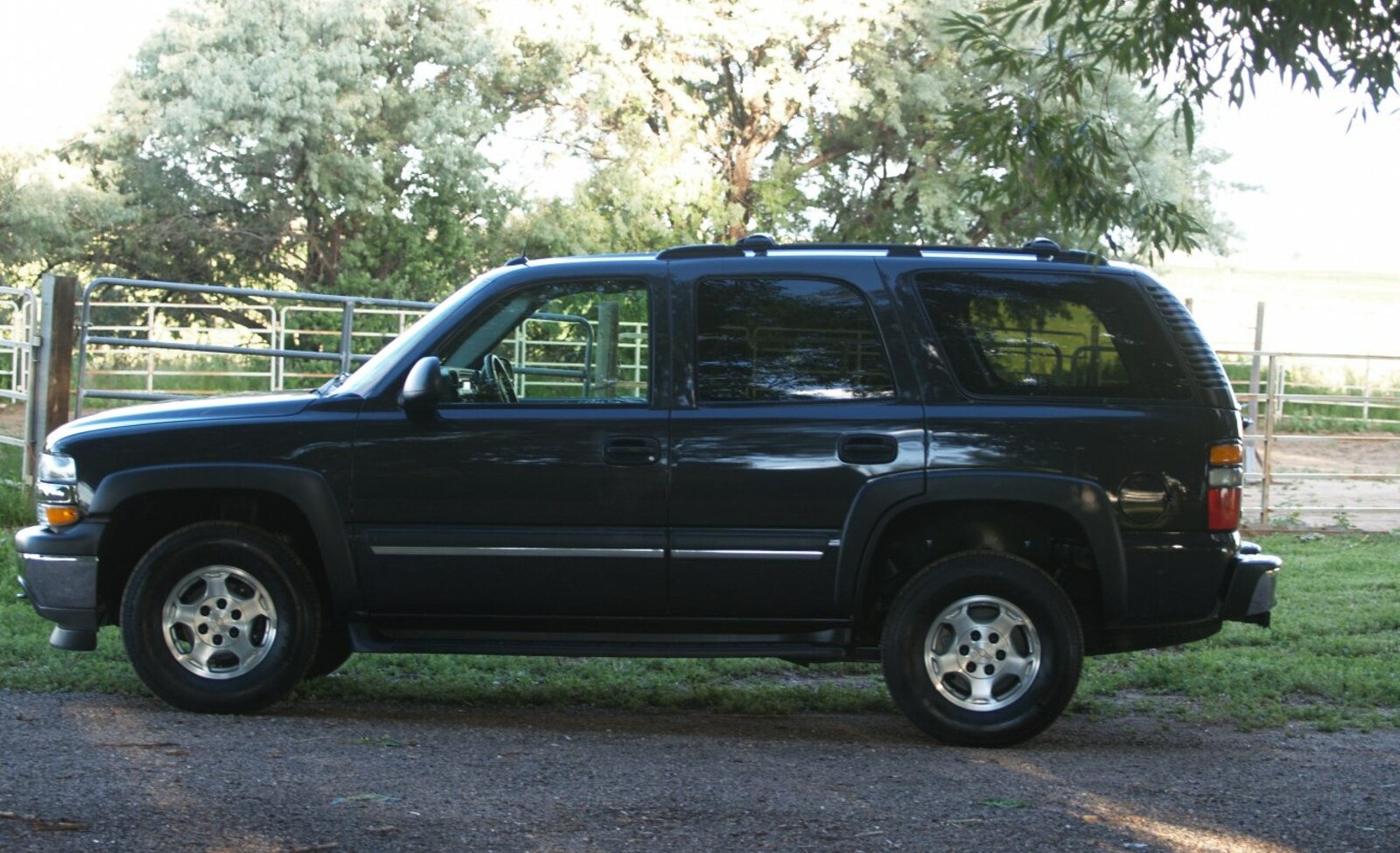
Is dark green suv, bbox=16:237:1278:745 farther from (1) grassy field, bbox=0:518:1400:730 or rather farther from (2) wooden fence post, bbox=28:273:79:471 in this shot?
(2) wooden fence post, bbox=28:273:79:471

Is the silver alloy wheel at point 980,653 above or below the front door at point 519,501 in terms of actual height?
below

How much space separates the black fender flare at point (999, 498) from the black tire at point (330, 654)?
232 cm

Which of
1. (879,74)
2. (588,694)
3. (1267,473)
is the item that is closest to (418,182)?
(879,74)

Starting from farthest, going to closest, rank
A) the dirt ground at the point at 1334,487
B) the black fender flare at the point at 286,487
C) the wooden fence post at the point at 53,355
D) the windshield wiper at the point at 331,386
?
the dirt ground at the point at 1334,487 < the wooden fence post at the point at 53,355 < the windshield wiper at the point at 331,386 < the black fender flare at the point at 286,487

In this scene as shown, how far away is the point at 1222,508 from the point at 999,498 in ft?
2.81

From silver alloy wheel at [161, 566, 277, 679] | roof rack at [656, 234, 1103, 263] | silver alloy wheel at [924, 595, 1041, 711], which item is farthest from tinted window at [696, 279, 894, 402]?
silver alloy wheel at [161, 566, 277, 679]

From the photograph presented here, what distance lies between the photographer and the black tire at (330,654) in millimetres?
7344

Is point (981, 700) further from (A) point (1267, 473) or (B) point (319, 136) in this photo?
(B) point (319, 136)

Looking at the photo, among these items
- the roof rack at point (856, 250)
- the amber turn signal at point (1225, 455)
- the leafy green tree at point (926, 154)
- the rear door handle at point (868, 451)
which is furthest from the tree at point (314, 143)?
the amber turn signal at point (1225, 455)

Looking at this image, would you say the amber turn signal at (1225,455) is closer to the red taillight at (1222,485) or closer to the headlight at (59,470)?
the red taillight at (1222,485)

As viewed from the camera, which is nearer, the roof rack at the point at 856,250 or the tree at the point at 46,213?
the roof rack at the point at 856,250

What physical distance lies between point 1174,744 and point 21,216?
26427 millimetres

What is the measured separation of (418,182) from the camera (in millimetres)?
30391

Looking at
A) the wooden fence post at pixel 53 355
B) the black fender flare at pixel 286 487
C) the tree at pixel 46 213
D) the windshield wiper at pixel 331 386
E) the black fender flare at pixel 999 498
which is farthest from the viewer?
the tree at pixel 46 213
